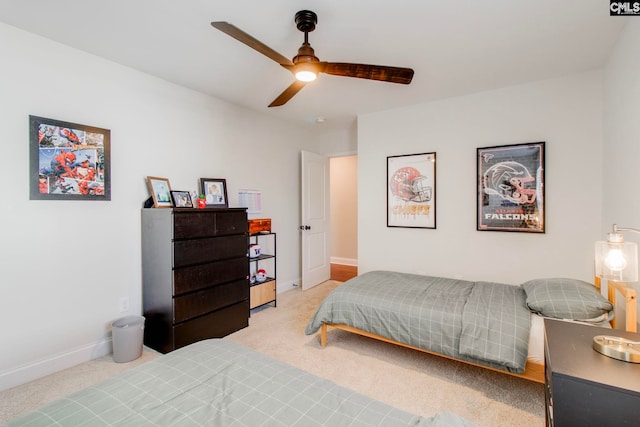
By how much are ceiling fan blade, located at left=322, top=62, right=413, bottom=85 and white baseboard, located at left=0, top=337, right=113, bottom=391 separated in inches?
111

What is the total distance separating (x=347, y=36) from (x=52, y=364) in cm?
326

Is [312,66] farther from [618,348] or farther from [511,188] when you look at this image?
[511,188]

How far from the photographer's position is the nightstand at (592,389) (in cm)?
89

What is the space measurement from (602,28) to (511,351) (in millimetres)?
2269

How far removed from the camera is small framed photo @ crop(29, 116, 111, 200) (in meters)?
2.16

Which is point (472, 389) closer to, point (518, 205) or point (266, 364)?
point (266, 364)

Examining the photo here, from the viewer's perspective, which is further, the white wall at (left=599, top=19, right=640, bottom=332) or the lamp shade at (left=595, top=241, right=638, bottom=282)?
the white wall at (left=599, top=19, right=640, bottom=332)

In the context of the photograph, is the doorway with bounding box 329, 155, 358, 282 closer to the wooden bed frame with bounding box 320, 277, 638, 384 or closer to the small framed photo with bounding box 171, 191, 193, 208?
the wooden bed frame with bounding box 320, 277, 638, 384

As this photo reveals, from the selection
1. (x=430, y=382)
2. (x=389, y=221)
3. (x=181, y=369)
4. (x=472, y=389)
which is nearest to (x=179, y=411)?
(x=181, y=369)

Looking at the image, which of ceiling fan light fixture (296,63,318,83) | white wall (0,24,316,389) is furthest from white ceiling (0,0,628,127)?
ceiling fan light fixture (296,63,318,83)

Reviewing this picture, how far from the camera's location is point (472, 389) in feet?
6.70

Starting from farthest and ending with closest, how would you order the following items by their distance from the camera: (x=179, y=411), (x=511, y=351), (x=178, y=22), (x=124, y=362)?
(x=124, y=362) < (x=178, y=22) < (x=511, y=351) < (x=179, y=411)

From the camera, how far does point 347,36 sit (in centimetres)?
214

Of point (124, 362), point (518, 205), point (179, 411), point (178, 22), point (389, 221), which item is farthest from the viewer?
point (389, 221)
